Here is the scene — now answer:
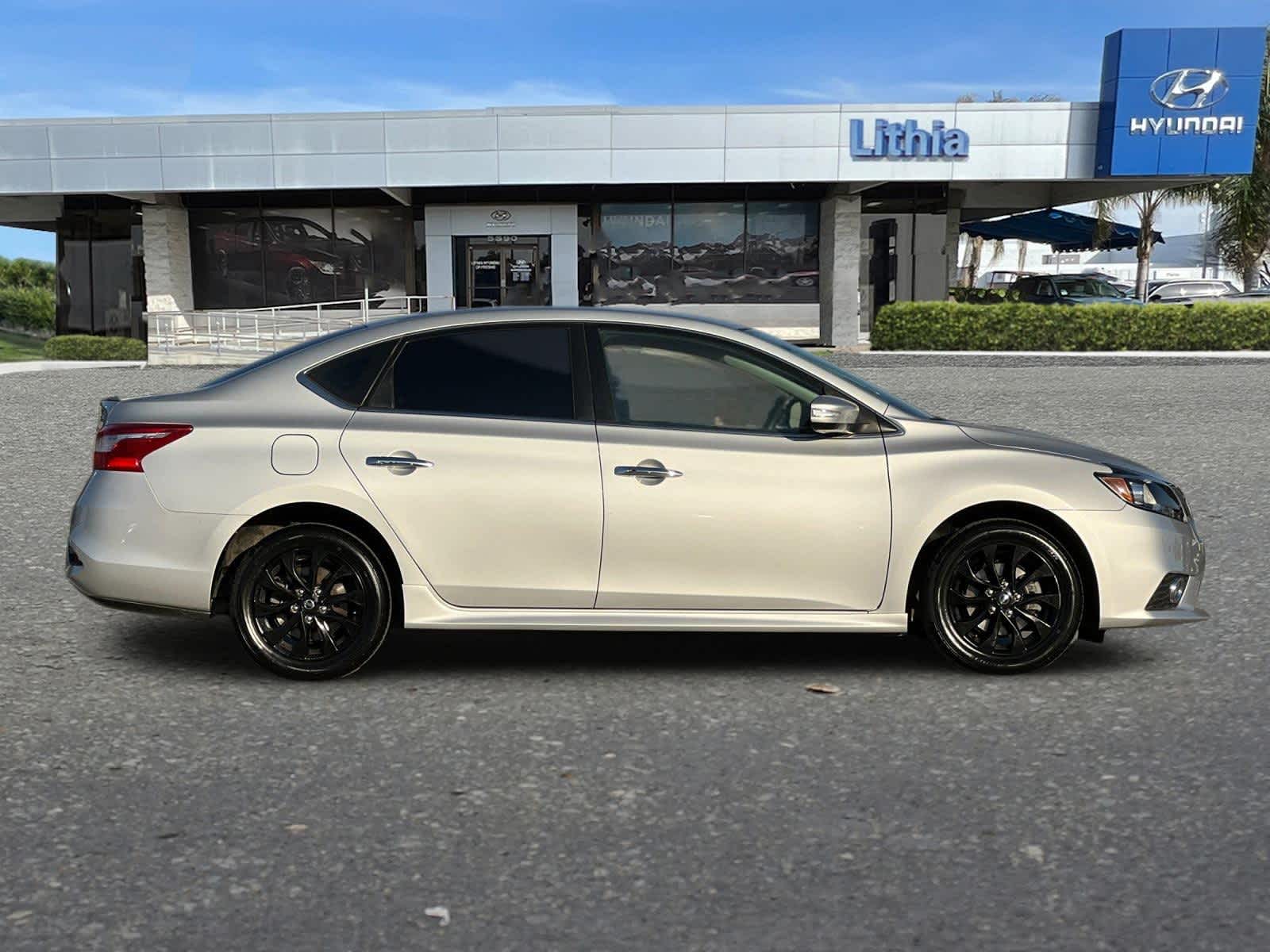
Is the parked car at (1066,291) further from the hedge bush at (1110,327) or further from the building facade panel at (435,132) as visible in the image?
the building facade panel at (435,132)

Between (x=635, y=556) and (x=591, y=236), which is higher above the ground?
(x=591, y=236)

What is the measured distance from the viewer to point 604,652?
236 inches

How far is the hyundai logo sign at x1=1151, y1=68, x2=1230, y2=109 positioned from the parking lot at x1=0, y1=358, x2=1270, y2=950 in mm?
25477

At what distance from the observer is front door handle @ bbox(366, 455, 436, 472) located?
208 inches

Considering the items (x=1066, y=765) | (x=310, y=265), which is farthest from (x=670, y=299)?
(x=1066, y=765)

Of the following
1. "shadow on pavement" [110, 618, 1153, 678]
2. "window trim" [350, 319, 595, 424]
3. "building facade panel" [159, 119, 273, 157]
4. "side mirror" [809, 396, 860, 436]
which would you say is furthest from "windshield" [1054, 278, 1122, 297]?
"window trim" [350, 319, 595, 424]

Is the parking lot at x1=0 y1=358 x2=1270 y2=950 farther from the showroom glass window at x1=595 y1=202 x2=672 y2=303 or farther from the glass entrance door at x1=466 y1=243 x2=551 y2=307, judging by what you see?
the showroom glass window at x1=595 y1=202 x2=672 y2=303

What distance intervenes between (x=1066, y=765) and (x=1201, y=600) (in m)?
A: 2.89

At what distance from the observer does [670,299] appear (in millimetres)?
32938

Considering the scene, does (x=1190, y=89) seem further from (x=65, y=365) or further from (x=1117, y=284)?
(x=1117, y=284)

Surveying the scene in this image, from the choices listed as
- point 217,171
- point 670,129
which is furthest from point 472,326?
point 217,171

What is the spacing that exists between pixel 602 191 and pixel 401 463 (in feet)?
92.2

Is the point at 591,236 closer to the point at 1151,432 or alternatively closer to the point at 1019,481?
the point at 1151,432

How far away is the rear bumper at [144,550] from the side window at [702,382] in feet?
5.69
